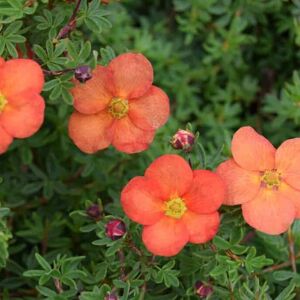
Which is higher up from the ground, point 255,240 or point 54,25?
point 54,25

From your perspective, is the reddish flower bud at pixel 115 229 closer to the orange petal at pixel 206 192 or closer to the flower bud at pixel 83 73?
the orange petal at pixel 206 192

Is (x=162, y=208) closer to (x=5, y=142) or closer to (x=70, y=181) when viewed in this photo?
(x=5, y=142)

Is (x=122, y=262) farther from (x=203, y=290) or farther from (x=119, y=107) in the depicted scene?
(x=119, y=107)

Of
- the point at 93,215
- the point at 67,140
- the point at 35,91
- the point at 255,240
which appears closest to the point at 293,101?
the point at 255,240

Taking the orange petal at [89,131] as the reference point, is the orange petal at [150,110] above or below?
above

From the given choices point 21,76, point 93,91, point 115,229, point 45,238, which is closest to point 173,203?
point 115,229

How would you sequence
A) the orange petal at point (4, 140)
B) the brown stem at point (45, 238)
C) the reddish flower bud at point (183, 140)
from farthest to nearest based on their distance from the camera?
the brown stem at point (45, 238) < the reddish flower bud at point (183, 140) < the orange petal at point (4, 140)

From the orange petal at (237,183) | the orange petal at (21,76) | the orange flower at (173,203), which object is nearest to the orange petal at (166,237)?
the orange flower at (173,203)

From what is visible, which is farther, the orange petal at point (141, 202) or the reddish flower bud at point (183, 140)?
the reddish flower bud at point (183, 140)
